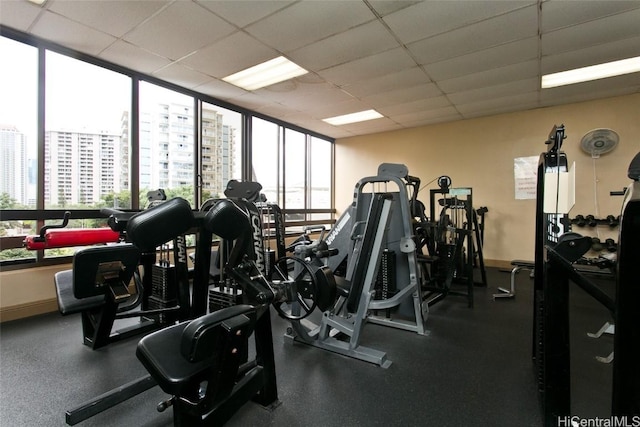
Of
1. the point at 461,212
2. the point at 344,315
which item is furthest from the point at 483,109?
the point at 344,315

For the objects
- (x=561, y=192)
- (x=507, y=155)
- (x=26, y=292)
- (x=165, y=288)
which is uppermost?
(x=507, y=155)

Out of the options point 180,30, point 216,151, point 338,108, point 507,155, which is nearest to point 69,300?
point 180,30

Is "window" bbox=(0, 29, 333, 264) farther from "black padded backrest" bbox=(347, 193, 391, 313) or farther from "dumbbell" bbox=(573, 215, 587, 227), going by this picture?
"dumbbell" bbox=(573, 215, 587, 227)

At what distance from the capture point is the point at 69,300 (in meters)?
2.15

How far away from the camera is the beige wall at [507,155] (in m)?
4.82

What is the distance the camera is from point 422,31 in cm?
306

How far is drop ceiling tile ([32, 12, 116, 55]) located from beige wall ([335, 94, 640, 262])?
5.35m

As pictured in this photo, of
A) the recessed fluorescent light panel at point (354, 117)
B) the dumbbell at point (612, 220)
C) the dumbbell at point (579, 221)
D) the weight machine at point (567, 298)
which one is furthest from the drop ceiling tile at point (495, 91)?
the weight machine at point (567, 298)

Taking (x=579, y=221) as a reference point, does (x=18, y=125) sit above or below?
above

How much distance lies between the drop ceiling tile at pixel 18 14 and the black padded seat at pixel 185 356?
10.6 ft

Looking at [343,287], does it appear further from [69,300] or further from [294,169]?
[294,169]

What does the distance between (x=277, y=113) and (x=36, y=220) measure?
12.6 feet

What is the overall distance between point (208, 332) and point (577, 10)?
3837 mm

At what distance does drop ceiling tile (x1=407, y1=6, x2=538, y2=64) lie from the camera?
2850mm
